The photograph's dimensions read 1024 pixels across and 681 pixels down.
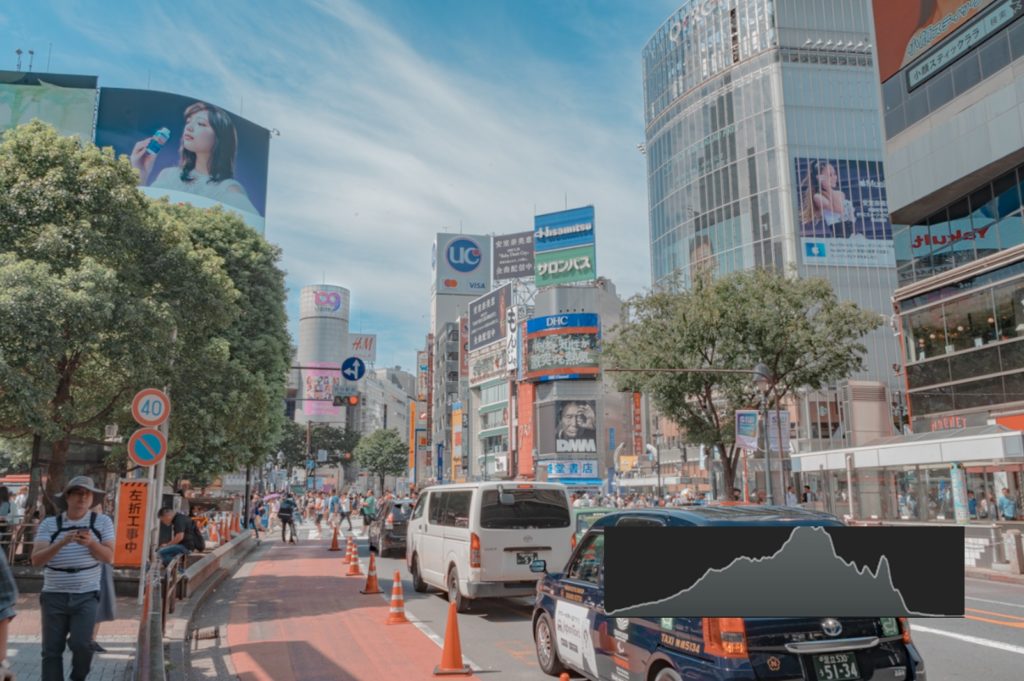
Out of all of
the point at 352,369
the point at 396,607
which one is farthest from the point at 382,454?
the point at 396,607

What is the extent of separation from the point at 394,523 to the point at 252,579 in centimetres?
502

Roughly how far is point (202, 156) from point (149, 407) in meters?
53.6

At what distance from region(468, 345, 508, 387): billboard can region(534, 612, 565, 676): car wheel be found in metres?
81.2

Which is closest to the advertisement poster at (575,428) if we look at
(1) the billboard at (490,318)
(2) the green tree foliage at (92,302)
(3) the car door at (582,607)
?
(1) the billboard at (490,318)

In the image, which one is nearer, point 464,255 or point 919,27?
point 919,27

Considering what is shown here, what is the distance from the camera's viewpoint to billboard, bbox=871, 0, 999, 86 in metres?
30.3

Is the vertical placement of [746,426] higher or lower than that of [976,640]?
higher

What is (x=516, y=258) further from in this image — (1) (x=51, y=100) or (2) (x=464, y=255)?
(1) (x=51, y=100)

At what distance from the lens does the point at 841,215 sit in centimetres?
7562

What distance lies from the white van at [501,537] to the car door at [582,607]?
4.31 meters

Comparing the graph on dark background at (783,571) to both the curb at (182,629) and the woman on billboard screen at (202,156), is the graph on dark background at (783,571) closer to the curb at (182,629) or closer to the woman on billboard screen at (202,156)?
the curb at (182,629)

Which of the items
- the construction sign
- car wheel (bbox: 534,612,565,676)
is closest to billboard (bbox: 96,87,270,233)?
the construction sign

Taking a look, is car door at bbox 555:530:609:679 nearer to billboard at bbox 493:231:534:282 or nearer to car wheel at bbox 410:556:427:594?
car wheel at bbox 410:556:427:594

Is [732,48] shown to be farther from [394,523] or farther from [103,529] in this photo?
[103,529]
